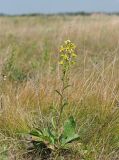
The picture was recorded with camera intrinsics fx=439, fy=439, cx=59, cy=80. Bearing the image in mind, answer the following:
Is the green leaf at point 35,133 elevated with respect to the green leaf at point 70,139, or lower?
elevated

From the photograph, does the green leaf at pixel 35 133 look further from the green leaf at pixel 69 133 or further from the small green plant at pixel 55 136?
the green leaf at pixel 69 133

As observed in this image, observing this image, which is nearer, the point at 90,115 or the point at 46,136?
the point at 46,136

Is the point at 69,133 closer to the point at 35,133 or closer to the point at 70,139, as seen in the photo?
the point at 70,139

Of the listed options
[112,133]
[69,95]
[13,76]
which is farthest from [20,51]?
[112,133]

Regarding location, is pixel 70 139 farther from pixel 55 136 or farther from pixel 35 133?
pixel 35 133

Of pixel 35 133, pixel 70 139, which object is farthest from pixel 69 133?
pixel 35 133

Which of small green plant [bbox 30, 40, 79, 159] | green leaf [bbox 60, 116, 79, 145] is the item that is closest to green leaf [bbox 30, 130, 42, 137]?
small green plant [bbox 30, 40, 79, 159]

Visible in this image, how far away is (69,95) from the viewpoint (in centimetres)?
379

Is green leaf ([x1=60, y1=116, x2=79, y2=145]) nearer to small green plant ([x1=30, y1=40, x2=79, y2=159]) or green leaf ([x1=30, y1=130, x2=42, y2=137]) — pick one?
small green plant ([x1=30, y1=40, x2=79, y2=159])

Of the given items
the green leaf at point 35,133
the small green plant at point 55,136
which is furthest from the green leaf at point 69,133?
the green leaf at point 35,133

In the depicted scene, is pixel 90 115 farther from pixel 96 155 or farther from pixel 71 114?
pixel 96 155

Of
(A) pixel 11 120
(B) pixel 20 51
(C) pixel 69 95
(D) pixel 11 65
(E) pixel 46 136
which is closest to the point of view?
(E) pixel 46 136

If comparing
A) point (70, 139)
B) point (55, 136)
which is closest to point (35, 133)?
point (55, 136)

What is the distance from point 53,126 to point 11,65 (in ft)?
7.17
